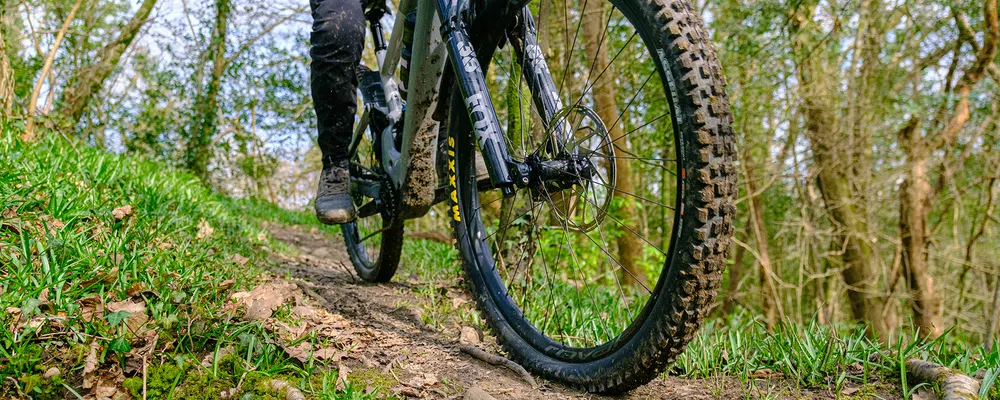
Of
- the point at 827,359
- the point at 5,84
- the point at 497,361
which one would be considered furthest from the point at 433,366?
the point at 5,84

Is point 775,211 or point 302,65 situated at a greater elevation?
point 302,65

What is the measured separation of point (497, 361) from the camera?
5.82ft

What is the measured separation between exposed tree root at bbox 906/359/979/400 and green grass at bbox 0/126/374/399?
132cm

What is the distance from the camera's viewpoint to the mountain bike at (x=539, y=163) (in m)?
1.24

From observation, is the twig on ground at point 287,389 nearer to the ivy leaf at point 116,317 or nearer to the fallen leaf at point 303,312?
the ivy leaf at point 116,317

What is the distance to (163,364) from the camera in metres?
1.39

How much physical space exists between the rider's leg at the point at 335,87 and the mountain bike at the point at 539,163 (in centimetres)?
17

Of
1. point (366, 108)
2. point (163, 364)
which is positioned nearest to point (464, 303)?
point (366, 108)

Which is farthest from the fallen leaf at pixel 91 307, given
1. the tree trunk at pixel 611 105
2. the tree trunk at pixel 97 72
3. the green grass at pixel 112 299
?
the tree trunk at pixel 97 72

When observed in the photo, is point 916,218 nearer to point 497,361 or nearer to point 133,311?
point 497,361

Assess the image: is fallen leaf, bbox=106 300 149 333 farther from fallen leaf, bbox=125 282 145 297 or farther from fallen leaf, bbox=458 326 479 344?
fallen leaf, bbox=458 326 479 344

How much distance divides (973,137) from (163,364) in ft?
30.3

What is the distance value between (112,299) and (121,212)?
852 millimetres

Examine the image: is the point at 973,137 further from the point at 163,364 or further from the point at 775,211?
the point at 163,364
